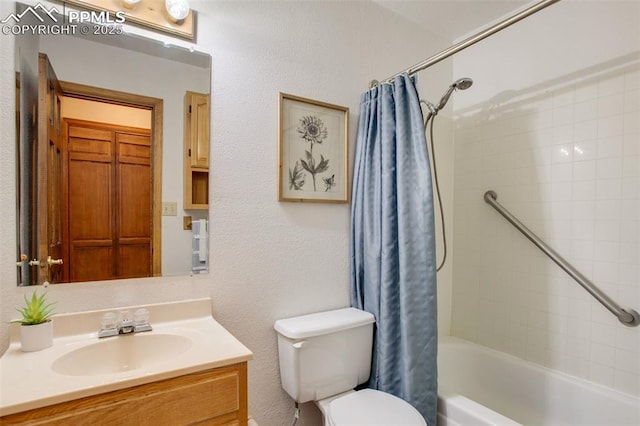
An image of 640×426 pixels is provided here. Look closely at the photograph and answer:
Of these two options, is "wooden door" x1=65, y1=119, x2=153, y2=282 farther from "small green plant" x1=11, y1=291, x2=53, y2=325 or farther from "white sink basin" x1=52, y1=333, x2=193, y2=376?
"white sink basin" x1=52, y1=333, x2=193, y2=376

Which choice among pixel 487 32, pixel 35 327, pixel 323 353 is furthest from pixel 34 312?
pixel 487 32

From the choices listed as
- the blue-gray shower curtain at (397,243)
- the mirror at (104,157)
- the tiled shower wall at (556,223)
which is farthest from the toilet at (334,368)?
the tiled shower wall at (556,223)

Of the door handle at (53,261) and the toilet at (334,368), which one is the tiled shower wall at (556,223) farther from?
the door handle at (53,261)

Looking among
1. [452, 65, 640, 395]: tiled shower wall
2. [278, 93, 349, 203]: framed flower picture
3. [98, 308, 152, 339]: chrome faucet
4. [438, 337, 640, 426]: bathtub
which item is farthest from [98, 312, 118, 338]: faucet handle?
[452, 65, 640, 395]: tiled shower wall

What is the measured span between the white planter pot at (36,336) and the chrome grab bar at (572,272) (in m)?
2.15

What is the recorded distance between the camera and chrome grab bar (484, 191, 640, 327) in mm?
1509

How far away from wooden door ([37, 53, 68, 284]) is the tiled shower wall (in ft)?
7.06

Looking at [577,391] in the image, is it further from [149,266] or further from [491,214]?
[149,266]

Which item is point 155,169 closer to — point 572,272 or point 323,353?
point 323,353

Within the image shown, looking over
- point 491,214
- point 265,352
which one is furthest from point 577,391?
point 265,352

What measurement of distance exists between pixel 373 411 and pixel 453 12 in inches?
85.7

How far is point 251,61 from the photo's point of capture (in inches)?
58.6

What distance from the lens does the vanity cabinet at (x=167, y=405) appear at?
0.78m

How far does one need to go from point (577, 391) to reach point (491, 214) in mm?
986
